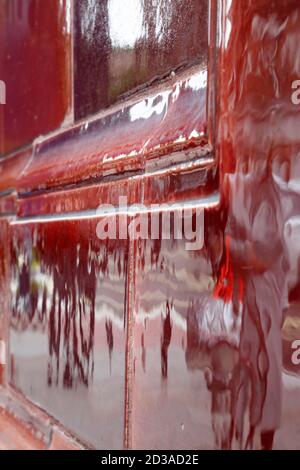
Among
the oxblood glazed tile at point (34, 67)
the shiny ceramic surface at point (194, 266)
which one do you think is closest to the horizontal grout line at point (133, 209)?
the shiny ceramic surface at point (194, 266)

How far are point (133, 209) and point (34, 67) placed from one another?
1.18 feet

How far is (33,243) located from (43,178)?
0.08 metres

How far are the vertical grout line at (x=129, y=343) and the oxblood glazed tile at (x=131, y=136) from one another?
74 mm

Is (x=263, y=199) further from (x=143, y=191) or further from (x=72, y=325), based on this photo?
(x=72, y=325)

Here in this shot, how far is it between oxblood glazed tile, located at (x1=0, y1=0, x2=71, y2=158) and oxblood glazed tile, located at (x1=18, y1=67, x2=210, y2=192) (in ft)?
0.16

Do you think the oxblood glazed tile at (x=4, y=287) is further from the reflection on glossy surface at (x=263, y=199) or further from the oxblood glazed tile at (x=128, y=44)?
the reflection on glossy surface at (x=263, y=199)

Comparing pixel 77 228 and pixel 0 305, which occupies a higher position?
pixel 77 228

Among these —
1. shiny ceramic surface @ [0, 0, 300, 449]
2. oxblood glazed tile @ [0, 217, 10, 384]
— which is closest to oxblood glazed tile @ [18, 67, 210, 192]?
shiny ceramic surface @ [0, 0, 300, 449]

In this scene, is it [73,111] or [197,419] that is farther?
[73,111]

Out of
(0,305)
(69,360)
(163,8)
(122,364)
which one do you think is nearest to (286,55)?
(163,8)

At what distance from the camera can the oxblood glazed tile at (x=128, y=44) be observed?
44cm
